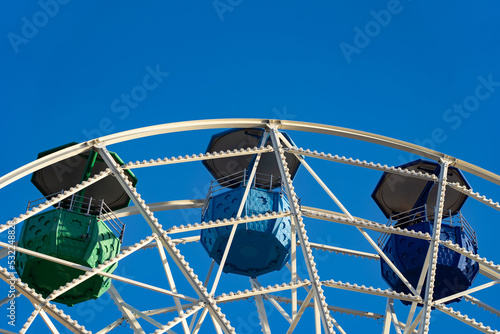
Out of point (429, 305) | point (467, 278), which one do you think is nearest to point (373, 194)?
point (467, 278)

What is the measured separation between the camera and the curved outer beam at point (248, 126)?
26938 millimetres

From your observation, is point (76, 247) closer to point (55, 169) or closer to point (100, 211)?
point (100, 211)

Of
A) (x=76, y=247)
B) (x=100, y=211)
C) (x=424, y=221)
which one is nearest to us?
(x=76, y=247)

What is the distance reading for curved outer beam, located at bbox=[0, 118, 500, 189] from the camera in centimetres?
2694

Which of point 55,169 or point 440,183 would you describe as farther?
point 55,169

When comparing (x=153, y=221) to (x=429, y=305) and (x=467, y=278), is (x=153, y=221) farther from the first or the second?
(x=467, y=278)

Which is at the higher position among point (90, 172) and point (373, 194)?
point (373, 194)

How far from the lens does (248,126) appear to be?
2914 centimetres

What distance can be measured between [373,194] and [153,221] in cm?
1305

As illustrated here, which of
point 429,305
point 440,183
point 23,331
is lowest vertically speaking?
point 23,331

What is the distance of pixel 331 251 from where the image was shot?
36250 mm

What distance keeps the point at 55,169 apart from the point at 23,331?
36.2 feet

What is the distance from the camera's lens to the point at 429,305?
25.9 m

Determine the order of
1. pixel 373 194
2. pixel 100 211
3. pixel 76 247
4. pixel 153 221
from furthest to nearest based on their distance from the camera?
pixel 373 194, pixel 100 211, pixel 76 247, pixel 153 221
